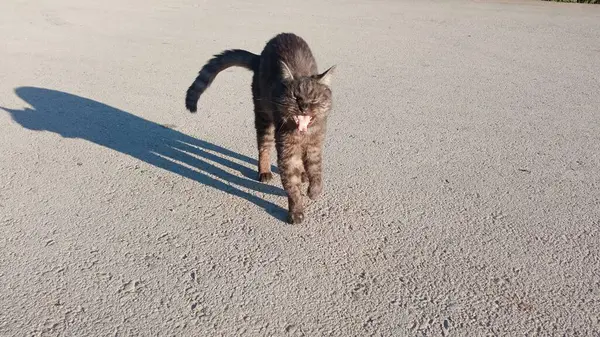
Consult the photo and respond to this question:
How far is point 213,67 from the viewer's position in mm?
4496

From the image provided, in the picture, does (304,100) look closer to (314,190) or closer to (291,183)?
(291,183)

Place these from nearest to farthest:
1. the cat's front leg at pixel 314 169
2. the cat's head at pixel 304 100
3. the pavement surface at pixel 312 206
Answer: the pavement surface at pixel 312 206, the cat's head at pixel 304 100, the cat's front leg at pixel 314 169

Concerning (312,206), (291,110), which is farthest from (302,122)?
(312,206)

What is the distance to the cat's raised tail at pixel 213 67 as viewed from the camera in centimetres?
443

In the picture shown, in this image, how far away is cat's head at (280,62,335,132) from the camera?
10.7 ft

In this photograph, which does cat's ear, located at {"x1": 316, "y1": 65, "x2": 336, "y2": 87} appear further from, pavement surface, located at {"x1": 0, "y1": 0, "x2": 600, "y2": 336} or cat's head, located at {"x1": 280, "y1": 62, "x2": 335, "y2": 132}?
pavement surface, located at {"x1": 0, "y1": 0, "x2": 600, "y2": 336}

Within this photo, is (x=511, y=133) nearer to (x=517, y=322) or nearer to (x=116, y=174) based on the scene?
(x=517, y=322)

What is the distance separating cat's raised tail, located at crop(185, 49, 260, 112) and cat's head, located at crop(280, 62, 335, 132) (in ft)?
3.69

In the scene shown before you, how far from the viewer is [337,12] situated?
39.7 feet

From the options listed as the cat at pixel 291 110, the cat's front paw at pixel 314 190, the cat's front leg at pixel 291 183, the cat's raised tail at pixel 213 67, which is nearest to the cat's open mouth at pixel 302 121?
the cat at pixel 291 110

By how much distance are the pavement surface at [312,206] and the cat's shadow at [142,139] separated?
0.03m

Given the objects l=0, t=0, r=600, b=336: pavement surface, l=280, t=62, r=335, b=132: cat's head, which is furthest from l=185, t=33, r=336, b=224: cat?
l=0, t=0, r=600, b=336: pavement surface

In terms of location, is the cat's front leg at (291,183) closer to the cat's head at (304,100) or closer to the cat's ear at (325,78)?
the cat's head at (304,100)

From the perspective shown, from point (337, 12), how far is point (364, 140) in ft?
26.0
